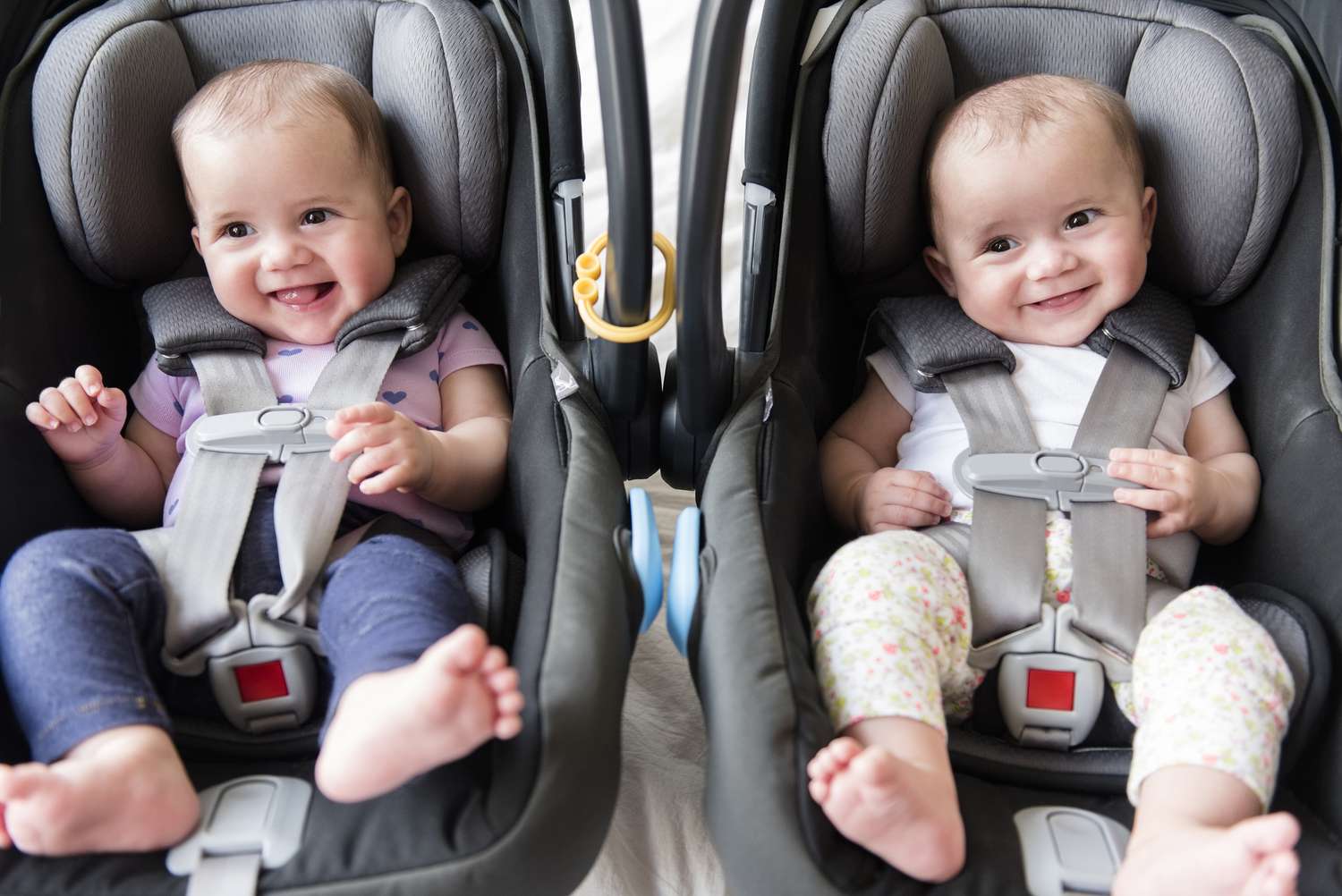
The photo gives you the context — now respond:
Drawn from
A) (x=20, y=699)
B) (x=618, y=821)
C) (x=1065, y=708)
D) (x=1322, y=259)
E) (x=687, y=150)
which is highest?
(x=687, y=150)

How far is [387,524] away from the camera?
1.28m

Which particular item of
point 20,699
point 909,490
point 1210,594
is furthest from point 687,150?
point 20,699

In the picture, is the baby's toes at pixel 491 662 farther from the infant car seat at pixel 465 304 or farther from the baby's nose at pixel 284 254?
the baby's nose at pixel 284 254

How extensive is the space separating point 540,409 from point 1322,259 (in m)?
0.87

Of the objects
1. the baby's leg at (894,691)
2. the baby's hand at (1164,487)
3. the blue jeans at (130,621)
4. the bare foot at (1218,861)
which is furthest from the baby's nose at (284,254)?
the bare foot at (1218,861)

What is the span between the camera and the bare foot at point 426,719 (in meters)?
0.92

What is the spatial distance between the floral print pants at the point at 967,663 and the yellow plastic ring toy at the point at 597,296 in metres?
0.29

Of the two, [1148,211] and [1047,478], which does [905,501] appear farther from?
[1148,211]

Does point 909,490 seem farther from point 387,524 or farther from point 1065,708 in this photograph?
point 387,524

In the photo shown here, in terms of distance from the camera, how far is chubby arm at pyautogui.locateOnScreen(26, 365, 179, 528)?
4.16ft

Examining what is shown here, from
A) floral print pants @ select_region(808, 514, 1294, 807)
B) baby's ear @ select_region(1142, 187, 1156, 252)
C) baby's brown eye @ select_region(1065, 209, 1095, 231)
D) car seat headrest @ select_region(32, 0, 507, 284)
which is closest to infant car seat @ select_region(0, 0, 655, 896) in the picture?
car seat headrest @ select_region(32, 0, 507, 284)

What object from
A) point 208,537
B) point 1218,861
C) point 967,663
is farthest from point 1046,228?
point 208,537

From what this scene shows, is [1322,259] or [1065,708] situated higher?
[1322,259]

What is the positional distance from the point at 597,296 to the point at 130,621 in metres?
0.54
